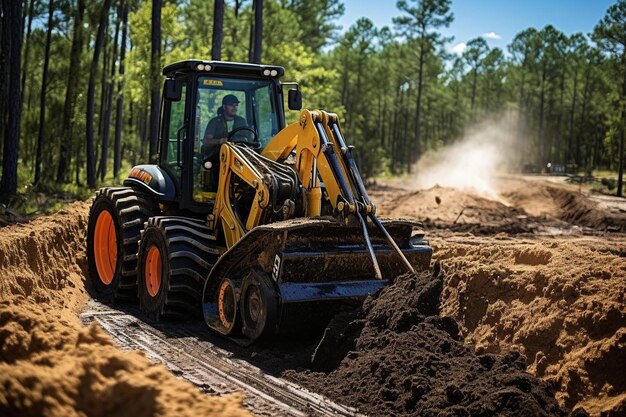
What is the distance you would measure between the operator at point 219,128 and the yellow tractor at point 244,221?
0.5 inches

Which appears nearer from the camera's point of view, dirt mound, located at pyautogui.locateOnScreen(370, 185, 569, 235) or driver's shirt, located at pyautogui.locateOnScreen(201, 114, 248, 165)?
driver's shirt, located at pyautogui.locateOnScreen(201, 114, 248, 165)

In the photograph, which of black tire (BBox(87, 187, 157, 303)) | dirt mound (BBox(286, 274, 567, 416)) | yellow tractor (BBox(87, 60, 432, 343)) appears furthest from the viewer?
black tire (BBox(87, 187, 157, 303))

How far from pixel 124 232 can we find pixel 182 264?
1.80 m

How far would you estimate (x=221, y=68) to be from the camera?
33.0 ft

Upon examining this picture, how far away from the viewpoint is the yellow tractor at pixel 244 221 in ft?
26.9

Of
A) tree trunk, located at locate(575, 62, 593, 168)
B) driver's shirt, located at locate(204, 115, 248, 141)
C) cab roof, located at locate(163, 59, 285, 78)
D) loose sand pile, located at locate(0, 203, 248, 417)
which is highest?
tree trunk, located at locate(575, 62, 593, 168)

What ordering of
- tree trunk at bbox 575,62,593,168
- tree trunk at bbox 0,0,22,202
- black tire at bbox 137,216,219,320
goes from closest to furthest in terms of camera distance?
black tire at bbox 137,216,219,320 < tree trunk at bbox 0,0,22,202 < tree trunk at bbox 575,62,593,168

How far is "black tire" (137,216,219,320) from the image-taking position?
9.10 m

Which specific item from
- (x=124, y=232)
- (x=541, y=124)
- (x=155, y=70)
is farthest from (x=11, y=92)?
(x=541, y=124)

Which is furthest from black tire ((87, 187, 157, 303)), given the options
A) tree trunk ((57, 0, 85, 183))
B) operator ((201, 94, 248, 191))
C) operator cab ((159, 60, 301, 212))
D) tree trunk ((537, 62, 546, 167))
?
tree trunk ((537, 62, 546, 167))

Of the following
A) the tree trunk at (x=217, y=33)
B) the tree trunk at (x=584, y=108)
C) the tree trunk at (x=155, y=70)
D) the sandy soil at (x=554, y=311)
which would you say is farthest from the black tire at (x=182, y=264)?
the tree trunk at (x=584, y=108)

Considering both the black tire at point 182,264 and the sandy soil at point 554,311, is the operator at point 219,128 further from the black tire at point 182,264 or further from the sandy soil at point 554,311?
the sandy soil at point 554,311

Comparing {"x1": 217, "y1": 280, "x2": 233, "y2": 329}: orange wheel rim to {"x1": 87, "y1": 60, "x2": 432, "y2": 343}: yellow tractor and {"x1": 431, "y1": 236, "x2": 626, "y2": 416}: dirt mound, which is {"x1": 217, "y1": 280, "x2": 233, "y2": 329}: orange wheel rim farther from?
{"x1": 431, "y1": 236, "x2": 626, "y2": 416}: dirt mound

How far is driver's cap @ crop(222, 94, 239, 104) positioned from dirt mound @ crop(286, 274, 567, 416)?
140 inches
